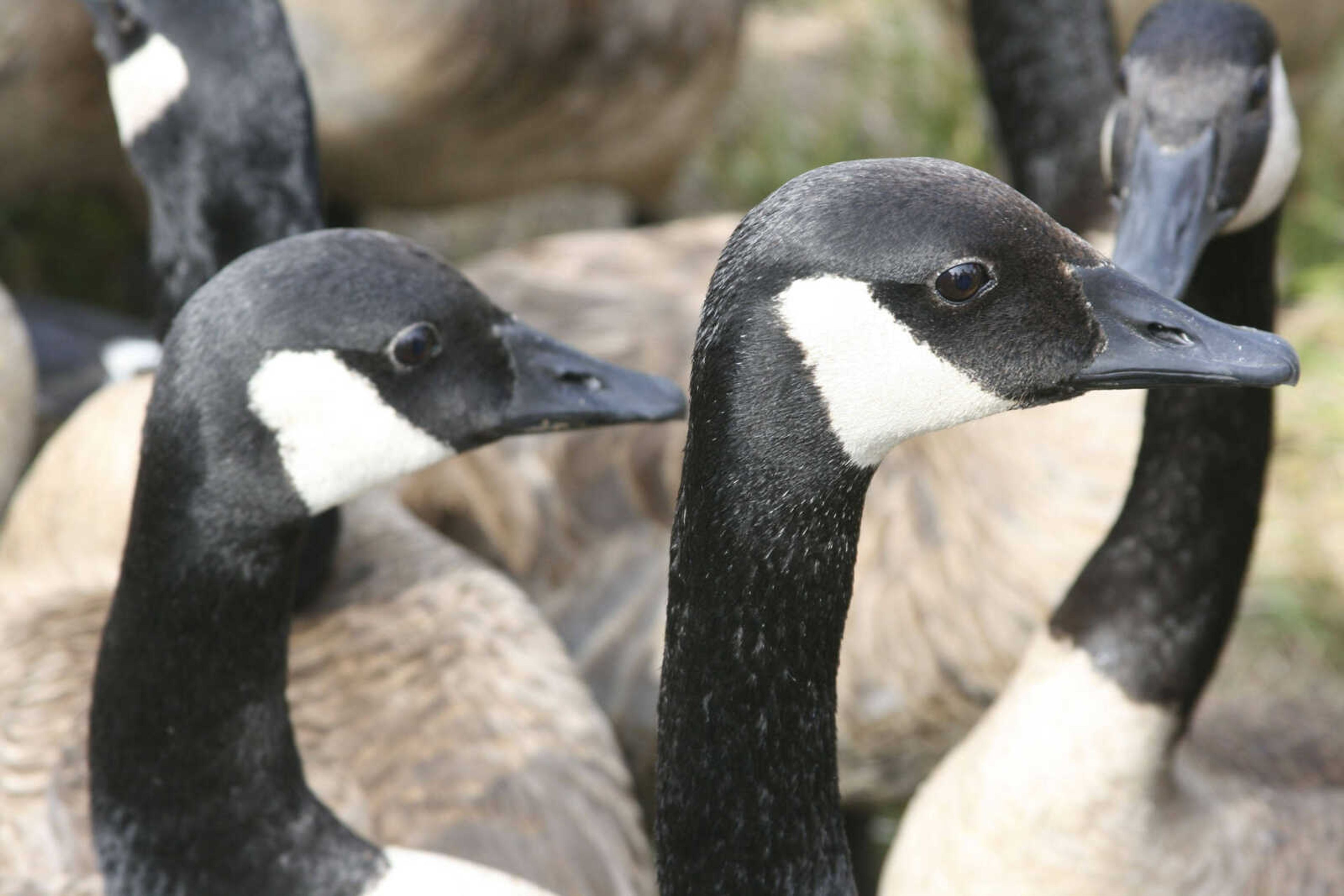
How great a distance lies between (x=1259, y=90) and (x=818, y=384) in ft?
4.73

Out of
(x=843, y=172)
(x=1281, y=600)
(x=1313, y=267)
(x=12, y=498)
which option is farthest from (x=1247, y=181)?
(x=1313, y=267)

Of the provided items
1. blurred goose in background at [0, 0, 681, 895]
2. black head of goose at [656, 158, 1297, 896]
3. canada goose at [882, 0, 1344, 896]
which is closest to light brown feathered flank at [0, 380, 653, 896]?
blurred goose in background at [0, 0, 681, 895]

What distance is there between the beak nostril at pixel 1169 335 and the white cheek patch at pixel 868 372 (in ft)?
0.63

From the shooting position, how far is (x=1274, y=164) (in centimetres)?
286

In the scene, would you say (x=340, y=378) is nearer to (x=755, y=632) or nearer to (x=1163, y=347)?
(x=755, y=632)

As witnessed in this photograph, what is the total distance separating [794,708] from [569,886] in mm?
1129

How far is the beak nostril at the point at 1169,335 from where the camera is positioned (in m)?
1.93

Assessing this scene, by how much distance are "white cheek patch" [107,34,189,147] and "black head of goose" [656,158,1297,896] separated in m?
1.65

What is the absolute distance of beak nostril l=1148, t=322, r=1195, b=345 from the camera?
193cm

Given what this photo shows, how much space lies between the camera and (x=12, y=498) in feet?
13.1

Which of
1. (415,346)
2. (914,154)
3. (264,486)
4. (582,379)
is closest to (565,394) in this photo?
(582,379)

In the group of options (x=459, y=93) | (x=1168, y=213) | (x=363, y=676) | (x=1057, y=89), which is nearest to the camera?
(x=1168, y=213)

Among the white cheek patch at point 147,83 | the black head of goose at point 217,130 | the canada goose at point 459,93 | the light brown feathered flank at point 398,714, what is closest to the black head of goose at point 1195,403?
Answer: the light brown feathered flank at point 398,714

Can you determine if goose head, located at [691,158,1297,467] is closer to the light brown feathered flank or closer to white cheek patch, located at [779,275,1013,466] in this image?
white cheek patch, located at [779,275,1013,466]
